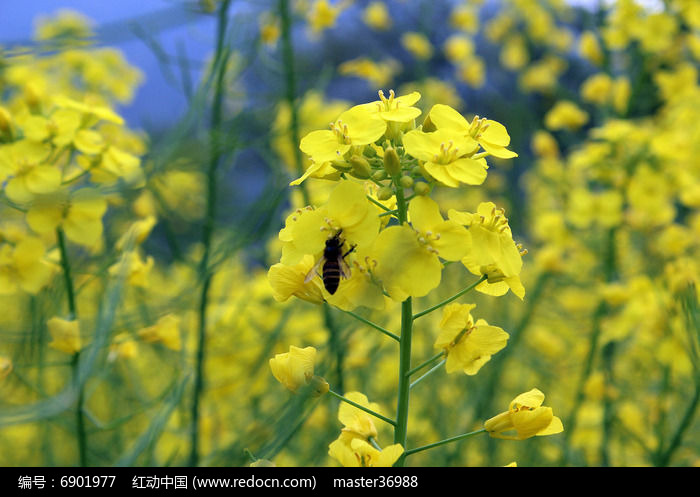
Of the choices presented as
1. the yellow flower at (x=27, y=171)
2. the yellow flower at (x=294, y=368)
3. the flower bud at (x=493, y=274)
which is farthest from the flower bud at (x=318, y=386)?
the yellow flower at (x=27, y=171)

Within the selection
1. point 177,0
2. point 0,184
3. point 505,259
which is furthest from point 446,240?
point 177,0

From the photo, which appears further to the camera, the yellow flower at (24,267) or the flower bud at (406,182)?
the yellow flower at (24,267)

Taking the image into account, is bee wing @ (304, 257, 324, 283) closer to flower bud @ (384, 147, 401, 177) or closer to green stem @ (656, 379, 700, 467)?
flower bud @ (384, 147, 401, 177)

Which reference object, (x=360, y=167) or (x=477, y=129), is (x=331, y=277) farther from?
(x=477, y=129)

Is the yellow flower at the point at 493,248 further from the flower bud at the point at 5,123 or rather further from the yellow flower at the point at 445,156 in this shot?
the flower bud at the point at 5,123

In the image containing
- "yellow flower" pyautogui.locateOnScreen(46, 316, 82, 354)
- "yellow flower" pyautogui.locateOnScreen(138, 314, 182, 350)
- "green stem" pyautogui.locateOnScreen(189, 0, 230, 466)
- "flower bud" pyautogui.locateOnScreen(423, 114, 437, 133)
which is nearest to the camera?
"flower bud" pyautogui.locateOnScreen(423, 114, 437, 133)

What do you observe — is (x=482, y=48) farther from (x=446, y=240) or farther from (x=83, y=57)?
(x=446, y=240)

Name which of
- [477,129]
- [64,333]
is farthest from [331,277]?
[64,333]

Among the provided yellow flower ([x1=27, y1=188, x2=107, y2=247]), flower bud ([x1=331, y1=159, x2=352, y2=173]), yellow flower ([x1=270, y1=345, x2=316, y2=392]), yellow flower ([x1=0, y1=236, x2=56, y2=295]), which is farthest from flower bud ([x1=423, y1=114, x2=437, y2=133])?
yellow flower ([x1=0, y1=236, x2=56, y2=295])
